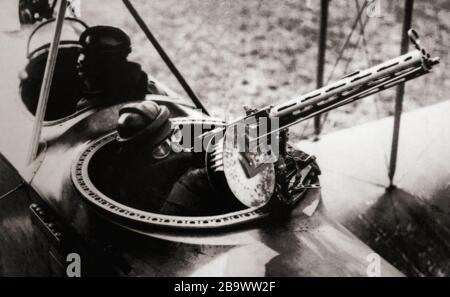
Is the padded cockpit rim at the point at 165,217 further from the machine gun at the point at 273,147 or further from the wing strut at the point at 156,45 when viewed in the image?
the wing strut at the point at 156,45

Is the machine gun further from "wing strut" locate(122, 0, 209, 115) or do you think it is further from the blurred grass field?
the blurred grass field

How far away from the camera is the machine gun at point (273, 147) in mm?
1824

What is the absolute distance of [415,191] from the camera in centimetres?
341

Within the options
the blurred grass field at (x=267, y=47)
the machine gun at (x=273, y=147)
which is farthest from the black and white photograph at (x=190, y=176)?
the blurred grass field at (x=267, y=47)

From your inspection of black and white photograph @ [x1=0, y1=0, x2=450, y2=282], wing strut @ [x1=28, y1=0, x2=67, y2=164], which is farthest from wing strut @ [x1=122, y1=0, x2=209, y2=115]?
wing strut @ [x1=28, y1=0, x2=67, y2=164]

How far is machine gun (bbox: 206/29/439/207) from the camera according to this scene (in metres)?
1.82

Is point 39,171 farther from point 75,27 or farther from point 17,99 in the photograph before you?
point 75,27

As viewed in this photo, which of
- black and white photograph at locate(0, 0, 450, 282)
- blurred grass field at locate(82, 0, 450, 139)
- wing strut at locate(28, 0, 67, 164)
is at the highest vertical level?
wing strut at locate(28, 0, 67, 164)

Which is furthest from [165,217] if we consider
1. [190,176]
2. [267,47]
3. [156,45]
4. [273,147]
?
[267,47]

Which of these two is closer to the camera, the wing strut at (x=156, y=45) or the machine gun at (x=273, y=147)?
the machine gun at (x=273, y=147)

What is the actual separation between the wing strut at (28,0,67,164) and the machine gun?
79 cm

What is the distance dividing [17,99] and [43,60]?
290 millimetres

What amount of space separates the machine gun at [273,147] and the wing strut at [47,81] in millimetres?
788

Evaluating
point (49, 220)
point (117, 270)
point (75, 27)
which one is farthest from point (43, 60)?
point (117, 270)
